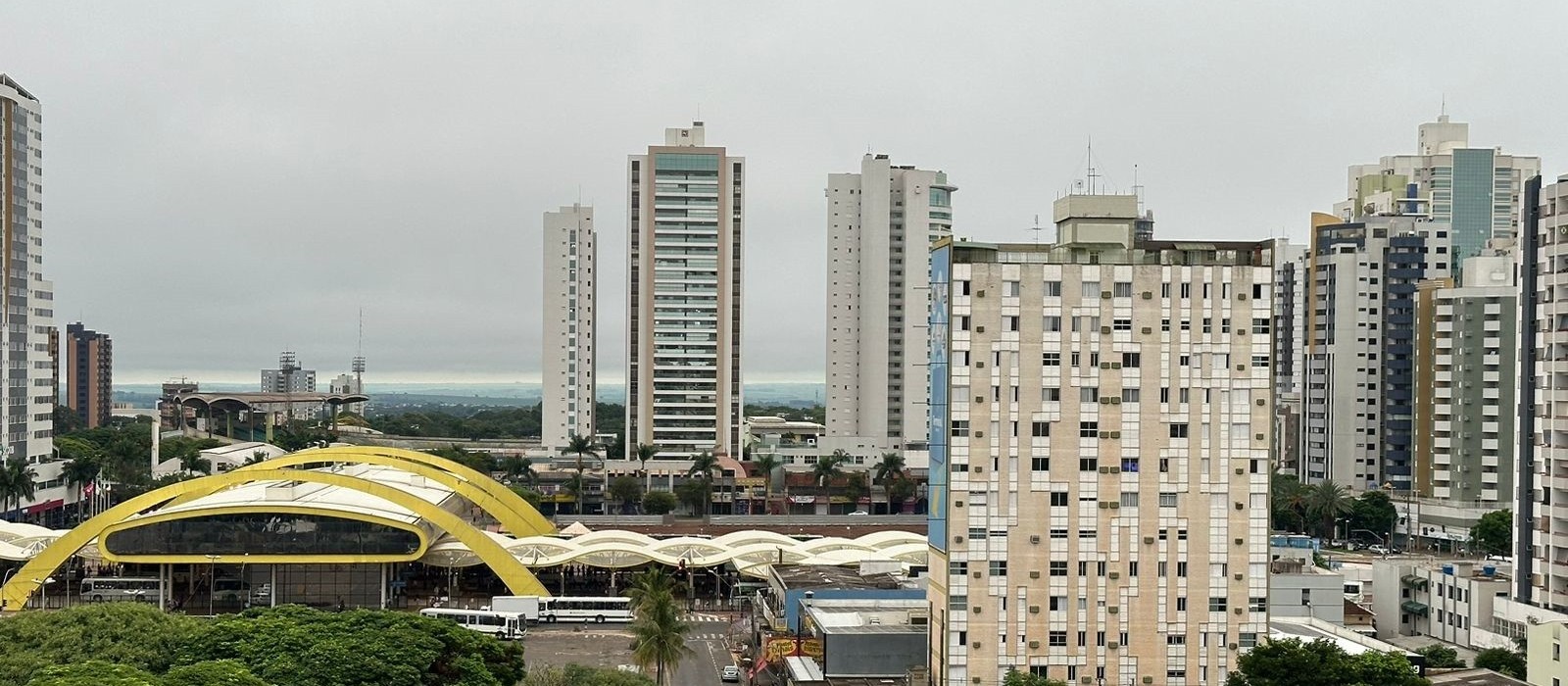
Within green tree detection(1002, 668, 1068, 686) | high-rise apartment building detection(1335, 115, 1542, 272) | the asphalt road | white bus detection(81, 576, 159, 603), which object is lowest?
the asphalt road

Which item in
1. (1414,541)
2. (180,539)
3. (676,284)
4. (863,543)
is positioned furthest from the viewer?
(676,284)

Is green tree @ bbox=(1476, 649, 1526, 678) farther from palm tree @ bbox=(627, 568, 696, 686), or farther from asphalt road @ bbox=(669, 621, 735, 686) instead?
palm tree @ bbox=(627, 568, 696, 686)

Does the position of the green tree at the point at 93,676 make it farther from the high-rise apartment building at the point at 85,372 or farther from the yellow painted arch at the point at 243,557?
the high-rise apartment building at the point at 85,372

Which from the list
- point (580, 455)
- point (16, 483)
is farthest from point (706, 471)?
point (16, 483)

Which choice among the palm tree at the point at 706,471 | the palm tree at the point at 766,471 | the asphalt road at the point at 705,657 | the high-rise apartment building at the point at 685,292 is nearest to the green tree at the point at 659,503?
the palm tree at the point at 706,471

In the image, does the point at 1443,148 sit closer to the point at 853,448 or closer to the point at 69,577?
the point at 853,448

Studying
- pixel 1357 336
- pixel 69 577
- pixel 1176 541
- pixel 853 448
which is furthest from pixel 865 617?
pixel 853 448

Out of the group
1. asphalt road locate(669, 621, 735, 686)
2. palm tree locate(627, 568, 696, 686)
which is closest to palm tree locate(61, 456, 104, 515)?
asphalt road locate(669, 621, 735, 686)
